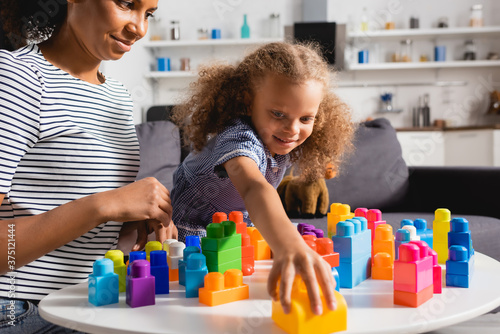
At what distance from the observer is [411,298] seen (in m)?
0.66

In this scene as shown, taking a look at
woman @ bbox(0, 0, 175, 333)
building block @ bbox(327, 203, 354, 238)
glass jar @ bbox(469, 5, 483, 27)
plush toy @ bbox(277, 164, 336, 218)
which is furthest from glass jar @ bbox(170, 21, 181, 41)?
building block @ bbox(327, 203, 354, 238)

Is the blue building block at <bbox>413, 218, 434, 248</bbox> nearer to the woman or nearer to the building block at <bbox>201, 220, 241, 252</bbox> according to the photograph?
the building block at <bbox>201, 220, 241, 252</bbox>

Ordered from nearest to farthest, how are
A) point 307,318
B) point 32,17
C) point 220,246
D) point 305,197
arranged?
point 307,318
point 220,246
point 32,17
point 305,197

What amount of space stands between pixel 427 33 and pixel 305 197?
3.52 metres

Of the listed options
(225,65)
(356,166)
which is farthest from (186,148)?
(225,65)

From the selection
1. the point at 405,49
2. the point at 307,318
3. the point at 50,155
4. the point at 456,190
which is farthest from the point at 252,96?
the point at 405,49

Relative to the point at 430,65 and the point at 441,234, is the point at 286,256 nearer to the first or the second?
the point at 441,234

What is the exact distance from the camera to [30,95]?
0.85 metres

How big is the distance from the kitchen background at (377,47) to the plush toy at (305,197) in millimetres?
3002

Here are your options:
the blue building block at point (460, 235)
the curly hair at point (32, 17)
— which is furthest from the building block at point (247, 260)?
the curly hair at point (32, 17)

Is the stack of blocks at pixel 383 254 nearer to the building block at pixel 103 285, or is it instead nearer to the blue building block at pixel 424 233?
the blue building block at pixel 424 233

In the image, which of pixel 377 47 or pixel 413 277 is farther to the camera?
pixel 377 47

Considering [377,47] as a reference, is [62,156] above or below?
below

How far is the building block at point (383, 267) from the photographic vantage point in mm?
804
